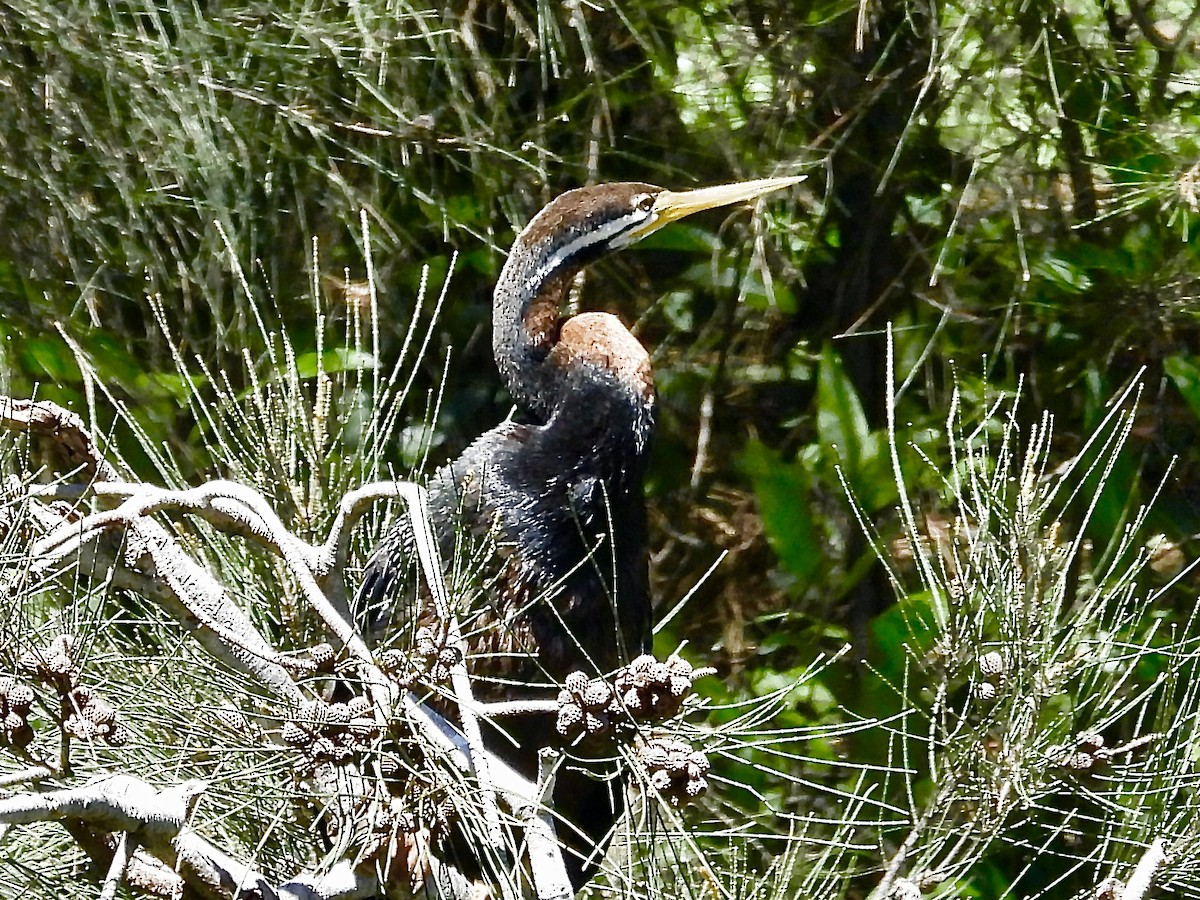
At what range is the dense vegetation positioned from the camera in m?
1.45

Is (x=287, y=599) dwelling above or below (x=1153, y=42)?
below

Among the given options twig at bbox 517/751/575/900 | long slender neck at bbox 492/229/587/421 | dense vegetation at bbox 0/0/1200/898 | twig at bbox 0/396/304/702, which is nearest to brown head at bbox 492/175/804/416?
long slender neck at bbox 492/229/587/421

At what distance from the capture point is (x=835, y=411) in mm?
1583

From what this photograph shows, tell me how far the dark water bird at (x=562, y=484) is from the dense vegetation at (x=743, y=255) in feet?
0.55

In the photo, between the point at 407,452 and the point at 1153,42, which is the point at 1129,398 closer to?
the point at 1153,42

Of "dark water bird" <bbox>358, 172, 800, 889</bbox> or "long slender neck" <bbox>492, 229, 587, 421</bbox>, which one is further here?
"long slender neck" <bbox>492, 229, 587, 421</bbox>

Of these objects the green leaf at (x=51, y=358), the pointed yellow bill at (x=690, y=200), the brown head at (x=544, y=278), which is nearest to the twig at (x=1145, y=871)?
the brown head at (x=544, y=278)

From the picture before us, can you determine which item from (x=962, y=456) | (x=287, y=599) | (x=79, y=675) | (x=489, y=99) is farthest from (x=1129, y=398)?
(x=79, y=675)

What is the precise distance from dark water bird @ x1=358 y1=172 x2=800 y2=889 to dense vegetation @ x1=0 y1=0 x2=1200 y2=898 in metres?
0.17

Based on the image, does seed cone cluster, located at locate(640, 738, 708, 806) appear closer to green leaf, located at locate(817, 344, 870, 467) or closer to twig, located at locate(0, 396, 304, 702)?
twig, located at locate(0, 396, 304, 702)

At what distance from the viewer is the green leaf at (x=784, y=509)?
1609 millimetres

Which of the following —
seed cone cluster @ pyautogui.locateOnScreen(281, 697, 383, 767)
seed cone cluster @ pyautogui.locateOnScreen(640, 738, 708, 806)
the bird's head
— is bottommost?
seed cone cluster @ pyautogui.locateOnScreen(640, 738, 708, 806)

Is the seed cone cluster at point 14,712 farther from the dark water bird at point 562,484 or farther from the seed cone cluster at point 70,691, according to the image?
the dark water bird at point 562,484

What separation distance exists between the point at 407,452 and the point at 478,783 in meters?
0.78
